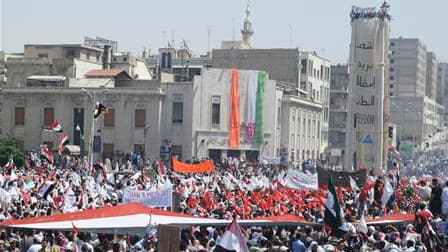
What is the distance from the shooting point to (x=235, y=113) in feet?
259

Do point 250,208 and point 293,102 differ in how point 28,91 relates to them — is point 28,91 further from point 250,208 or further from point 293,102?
point 250,208

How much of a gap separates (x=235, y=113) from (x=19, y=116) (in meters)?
14.2

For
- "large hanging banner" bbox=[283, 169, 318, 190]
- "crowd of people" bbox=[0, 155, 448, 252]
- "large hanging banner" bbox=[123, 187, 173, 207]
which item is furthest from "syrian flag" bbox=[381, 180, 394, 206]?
"large hanging banner" bbox=[283, 169, 318, 190]

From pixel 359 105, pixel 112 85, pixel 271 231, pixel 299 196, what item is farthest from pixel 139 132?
pixel 271 231

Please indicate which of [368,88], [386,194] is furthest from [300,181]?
[368,88]

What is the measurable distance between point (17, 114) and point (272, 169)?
67.0ft

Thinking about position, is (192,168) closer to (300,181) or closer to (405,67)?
(300,181)

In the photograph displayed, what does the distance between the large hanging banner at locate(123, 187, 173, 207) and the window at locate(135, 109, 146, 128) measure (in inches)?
2034

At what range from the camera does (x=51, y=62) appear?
83.4m

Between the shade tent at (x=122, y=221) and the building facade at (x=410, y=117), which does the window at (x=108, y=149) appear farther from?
the building facade at (x=410, y=117)

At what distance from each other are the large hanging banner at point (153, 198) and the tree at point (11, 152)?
4464 cm

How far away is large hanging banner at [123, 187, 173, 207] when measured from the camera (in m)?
25.7

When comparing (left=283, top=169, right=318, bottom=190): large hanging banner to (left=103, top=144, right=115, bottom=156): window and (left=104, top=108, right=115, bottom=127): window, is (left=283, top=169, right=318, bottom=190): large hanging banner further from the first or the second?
(left=104, top=108, right=115, bottom=127): window

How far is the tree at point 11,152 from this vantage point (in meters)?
70.9
